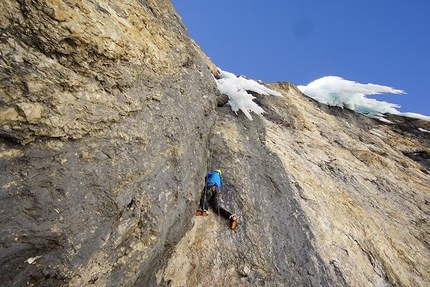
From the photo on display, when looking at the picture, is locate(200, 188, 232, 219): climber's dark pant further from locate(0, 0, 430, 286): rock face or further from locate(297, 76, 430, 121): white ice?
locate(297, 76, 430, 121): white ice

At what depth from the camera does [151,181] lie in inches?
165

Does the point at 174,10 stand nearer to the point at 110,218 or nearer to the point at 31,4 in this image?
the point at 31,4

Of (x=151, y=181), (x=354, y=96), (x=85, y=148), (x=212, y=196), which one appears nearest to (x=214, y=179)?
(x=212, y=196)

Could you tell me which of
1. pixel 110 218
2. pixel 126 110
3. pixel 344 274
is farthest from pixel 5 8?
pixel 344 274

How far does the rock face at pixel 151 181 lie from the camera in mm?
2904

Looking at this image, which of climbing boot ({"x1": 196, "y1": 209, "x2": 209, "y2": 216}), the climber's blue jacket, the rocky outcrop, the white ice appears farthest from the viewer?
the white ice

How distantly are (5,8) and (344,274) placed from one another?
7.17 metres

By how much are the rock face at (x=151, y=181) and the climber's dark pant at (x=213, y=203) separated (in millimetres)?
158

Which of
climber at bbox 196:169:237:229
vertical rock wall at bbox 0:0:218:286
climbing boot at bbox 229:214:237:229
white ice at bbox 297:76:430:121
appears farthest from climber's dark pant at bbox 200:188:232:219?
white ice at bbox 297:76:430:121

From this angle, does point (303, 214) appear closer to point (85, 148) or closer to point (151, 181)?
point (151, 181)

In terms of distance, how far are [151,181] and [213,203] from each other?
2010 mm

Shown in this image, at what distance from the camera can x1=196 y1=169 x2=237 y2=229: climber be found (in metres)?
5.49

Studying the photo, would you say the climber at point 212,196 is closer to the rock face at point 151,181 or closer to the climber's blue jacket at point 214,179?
the climber's blue jacket at point 214,179

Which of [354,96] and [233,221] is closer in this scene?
[233,221]
